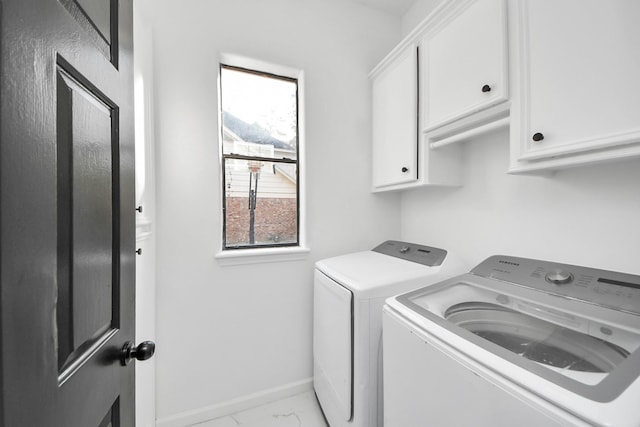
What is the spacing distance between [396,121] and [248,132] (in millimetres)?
1106

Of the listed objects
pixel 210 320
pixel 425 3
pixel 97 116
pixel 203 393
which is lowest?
pixel 203 393

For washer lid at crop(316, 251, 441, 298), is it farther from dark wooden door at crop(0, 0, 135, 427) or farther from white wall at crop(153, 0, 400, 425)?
dark wooden door at crop(0, 0, 135, 427)

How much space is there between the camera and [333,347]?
1545 millimetres

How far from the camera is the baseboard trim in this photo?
1.68 metres

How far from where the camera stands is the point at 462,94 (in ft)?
4.43

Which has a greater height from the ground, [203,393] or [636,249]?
[636,249]

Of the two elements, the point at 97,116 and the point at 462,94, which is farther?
the point at 462,94

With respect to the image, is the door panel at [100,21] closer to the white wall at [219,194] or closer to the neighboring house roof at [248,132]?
the white wall at [219,194]

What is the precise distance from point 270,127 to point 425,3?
156 centimetres

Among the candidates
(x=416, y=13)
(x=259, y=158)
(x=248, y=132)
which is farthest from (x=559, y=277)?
(x=416, y=13)

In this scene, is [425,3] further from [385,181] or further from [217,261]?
[217,261]

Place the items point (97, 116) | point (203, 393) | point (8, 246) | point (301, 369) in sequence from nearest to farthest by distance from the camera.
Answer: point (8, 246)
point (97, 116)
point (203, 393)
point (301, 369)

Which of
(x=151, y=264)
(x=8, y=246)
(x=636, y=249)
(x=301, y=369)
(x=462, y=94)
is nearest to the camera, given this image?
(x=8, y=246)

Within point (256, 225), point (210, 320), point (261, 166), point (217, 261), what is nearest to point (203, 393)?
point (210, 320)
